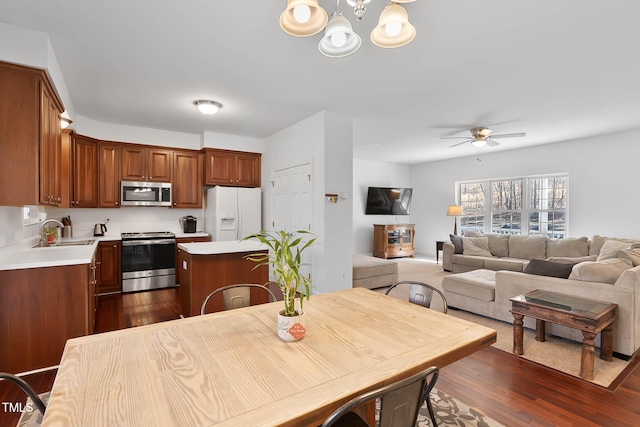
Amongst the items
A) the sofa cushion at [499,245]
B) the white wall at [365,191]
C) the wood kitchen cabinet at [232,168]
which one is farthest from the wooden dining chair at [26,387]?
the white wall at [365,191]

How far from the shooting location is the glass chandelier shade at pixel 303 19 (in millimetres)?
1467

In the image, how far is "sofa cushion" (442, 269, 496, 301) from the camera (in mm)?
3659

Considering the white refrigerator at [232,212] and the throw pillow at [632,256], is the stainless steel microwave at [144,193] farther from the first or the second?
the throw pillow at [632,256]

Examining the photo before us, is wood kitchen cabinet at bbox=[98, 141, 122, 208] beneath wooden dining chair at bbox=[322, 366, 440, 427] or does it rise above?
above

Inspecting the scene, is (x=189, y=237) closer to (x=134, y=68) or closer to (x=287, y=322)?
(x=134, y=68)

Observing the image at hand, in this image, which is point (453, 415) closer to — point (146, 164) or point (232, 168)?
point (232, 168)

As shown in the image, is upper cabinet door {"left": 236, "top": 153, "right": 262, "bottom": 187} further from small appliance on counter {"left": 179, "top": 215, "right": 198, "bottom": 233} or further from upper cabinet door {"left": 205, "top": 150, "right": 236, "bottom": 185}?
small appliance on counter {"left": 179, "top": 215, "right": 198, "bottom": 233}

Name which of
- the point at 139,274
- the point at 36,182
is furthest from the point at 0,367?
the point at 139,274

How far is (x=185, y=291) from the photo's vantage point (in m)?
3.46

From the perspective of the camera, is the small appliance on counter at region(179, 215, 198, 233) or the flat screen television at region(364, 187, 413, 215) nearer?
the small appliance on counter at region(179, 215, 198, 233)

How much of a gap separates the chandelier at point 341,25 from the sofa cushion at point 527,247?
5777 millimetres

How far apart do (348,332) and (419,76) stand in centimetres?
278

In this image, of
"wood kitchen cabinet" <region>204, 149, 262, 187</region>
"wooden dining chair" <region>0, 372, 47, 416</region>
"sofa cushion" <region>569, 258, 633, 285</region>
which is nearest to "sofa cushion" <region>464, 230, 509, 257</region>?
"sofa cushion" <region>569, 258, 633, 285</region>

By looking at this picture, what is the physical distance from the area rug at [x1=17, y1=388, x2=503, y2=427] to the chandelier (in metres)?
2.26
